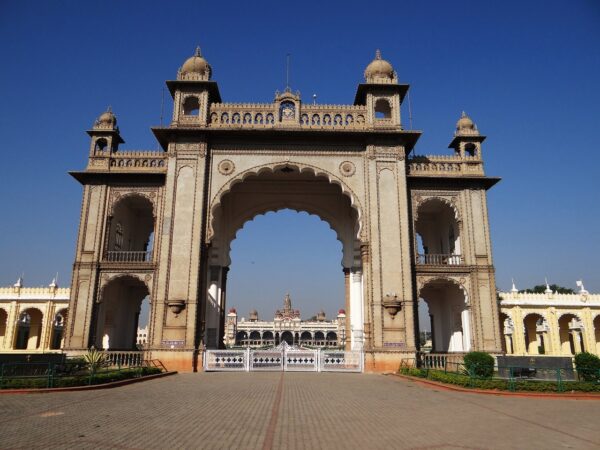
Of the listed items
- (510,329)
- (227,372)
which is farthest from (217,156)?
(510,329)

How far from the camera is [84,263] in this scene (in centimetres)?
2172

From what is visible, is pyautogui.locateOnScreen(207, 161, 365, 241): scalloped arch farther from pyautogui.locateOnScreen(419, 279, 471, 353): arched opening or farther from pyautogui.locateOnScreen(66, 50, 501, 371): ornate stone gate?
pyautogui.locateOnScreen(419, 279, 471, 353): arched opening

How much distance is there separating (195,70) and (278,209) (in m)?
8.67

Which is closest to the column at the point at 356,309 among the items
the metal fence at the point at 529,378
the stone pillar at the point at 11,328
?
the metal fence at the point at 529,378

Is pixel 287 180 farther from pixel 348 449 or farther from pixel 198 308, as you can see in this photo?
pixel 348 449

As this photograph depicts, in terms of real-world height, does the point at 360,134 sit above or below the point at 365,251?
above

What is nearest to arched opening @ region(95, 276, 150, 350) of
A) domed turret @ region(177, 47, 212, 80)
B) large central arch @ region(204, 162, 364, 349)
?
large central arch @ region(204, 162, 364, 349)

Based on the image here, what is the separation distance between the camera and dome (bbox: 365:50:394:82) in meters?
23.5

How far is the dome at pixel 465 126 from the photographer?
2398 centimetres

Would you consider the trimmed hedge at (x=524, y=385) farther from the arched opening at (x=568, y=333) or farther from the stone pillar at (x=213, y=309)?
the arched opening at (x=568, y=333)

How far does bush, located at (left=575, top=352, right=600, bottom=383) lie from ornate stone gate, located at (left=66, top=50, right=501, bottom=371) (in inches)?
276

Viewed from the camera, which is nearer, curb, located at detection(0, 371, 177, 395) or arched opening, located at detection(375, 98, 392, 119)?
curb, located at detection(0, 371, 177, 395)

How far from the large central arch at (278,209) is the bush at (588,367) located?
11.2 metres

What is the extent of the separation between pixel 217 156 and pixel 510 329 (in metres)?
27.1
